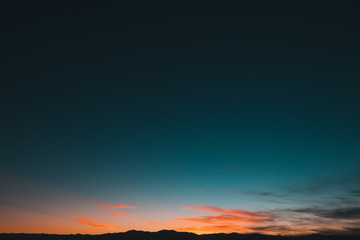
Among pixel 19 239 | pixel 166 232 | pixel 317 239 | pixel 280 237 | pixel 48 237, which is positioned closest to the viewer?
pixel 19 239

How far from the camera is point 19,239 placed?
130 meters

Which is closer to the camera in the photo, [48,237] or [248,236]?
[48,237]

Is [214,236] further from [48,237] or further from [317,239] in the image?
[48,237]

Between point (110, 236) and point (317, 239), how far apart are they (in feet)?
436

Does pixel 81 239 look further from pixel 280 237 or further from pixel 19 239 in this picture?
pixel 280 237

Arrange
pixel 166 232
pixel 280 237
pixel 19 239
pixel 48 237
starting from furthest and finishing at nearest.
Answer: pixel 166 232 → pixel 280 237 → pixel 48 237 → pixel 19 239

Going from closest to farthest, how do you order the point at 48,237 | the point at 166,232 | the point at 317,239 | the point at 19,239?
the point at 19,239, the point at 48,237, the point at 317,239, the point at 166,232

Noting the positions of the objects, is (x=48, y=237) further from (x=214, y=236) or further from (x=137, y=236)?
(x=214, y=236)

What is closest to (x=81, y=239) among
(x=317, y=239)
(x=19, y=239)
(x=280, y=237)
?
(x=19, y=239)

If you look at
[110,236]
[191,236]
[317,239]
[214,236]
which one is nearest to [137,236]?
[110,236]

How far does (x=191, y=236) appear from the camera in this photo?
17338cm

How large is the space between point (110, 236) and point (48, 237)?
123ft

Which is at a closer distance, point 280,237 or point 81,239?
point 81,239

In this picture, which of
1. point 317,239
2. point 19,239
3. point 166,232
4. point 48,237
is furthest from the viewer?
point 166,232
